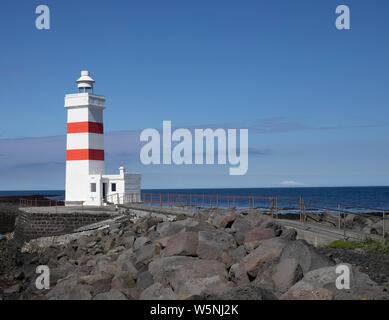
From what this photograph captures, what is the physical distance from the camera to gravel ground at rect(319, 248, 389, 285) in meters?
8.48

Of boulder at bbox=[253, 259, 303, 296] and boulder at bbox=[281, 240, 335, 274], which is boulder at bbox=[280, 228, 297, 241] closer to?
boulder at bbox=[281, 240, 335, 274]

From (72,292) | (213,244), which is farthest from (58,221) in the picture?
(72,292)

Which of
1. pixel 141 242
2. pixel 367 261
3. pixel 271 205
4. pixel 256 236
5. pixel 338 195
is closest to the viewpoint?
pixel 367 261

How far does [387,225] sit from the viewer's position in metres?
18.0

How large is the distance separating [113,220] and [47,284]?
11405 millimetres

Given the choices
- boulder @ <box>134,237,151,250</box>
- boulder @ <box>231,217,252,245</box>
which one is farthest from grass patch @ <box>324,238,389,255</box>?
boulder @ <box>134,237,151,250</box>

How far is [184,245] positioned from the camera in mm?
10305

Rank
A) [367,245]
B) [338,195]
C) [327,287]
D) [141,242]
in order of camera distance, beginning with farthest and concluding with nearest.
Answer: [338,195] → [141,242] → [367,245] → [327,287]

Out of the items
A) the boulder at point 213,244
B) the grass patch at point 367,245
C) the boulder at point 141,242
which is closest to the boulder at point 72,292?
the boulder at point 213,244

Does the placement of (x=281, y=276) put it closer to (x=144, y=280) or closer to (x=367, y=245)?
(x=144, y=280)

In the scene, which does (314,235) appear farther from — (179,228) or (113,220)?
(113,220)

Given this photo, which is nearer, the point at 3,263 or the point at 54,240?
the point at 3,263

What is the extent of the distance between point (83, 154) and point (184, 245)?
17624 millimetres
